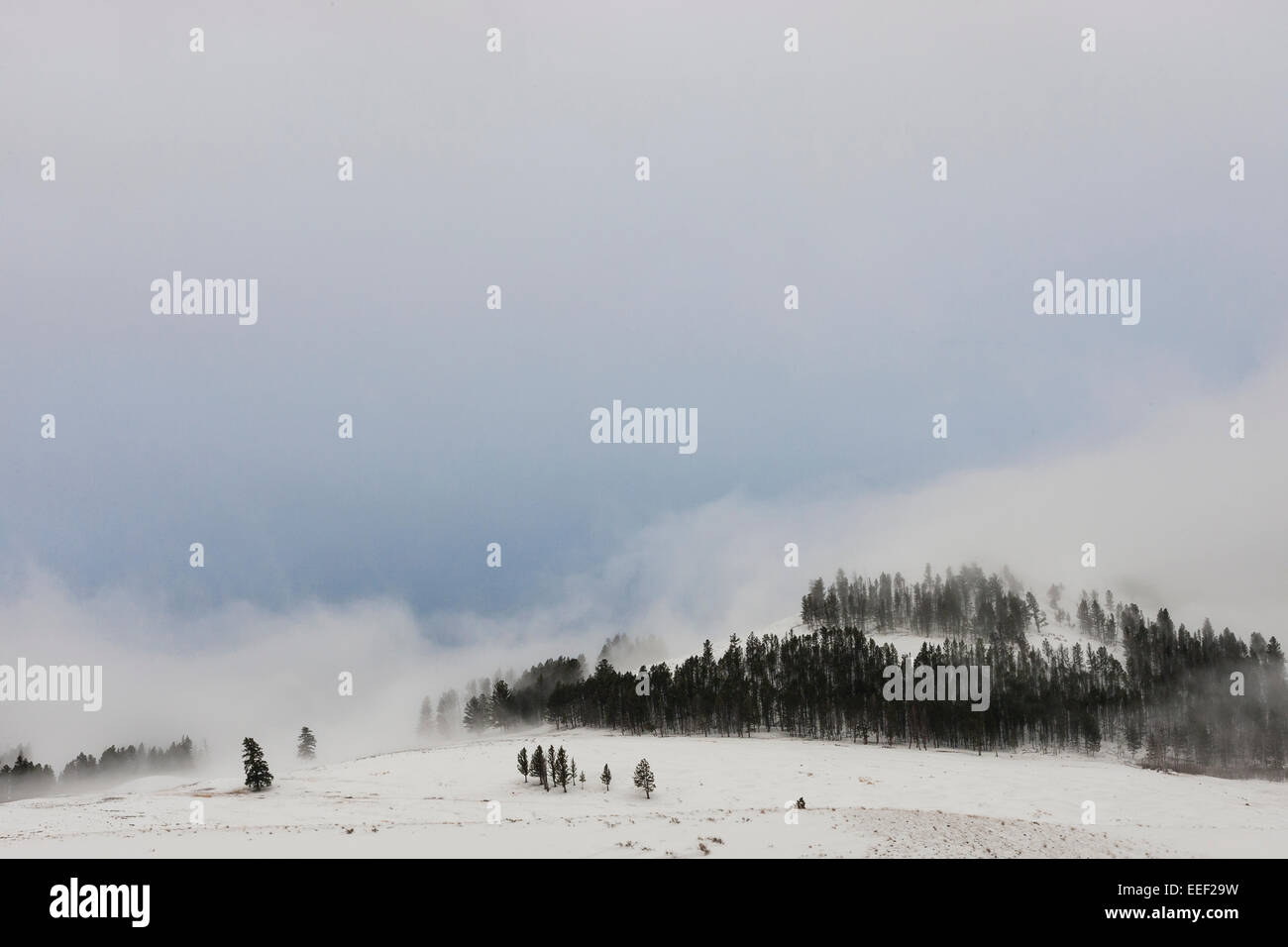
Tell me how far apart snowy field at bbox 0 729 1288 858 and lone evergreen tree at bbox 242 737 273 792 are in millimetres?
1222

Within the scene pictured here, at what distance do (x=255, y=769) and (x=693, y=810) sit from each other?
3798 centimetres

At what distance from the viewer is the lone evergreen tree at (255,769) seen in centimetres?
6011

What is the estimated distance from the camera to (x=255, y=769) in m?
60.4

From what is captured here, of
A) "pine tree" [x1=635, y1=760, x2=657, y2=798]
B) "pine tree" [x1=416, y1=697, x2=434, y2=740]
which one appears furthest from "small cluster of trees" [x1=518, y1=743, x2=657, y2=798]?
"pine tree" [x1=416, y1=697, x2=434, y2=740]

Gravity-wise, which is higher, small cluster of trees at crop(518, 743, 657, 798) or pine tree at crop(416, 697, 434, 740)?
small cluster of trees at crop(518, 743, 657, 798)

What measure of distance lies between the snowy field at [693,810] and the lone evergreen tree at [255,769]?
1222 mm

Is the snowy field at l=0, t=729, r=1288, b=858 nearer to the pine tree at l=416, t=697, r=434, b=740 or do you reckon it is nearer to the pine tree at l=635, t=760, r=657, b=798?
the pine tree at l=635, t=760, r=657, b=798

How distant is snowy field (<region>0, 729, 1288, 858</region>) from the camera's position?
34.3m
